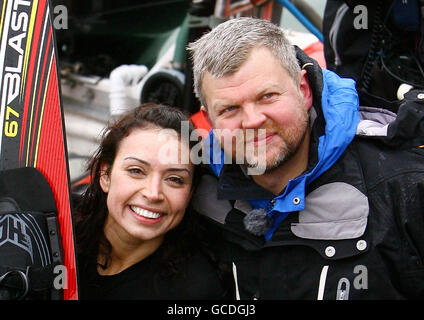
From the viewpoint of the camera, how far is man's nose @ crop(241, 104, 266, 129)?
1.74m

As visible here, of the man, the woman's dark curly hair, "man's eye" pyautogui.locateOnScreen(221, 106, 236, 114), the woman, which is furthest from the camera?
the woman's dark curly hair

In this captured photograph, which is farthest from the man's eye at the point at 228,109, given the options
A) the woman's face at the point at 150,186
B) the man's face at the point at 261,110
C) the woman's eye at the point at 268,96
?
the woman's face at the point at 150,186

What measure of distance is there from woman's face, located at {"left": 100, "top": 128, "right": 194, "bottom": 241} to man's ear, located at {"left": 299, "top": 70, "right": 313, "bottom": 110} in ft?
1.54

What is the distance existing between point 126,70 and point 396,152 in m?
2.54

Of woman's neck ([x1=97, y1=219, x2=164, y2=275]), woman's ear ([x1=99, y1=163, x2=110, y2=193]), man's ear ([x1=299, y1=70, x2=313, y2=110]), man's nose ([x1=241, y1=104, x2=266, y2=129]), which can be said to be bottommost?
woman's neck ([x1=97, y1=219, x2=164, y2=275])

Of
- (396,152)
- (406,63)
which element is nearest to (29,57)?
(396,152)

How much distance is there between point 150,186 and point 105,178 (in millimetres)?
264

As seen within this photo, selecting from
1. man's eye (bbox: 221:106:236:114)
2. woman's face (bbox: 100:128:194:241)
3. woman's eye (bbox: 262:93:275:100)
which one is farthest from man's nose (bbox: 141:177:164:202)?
woman's eye (bbox: 262:93:275:100)

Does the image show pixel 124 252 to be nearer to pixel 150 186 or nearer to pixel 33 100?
pixel 150 186

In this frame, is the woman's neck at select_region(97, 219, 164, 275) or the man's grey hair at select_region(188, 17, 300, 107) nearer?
the man's grey hair at select_region(188, 17, 300, 107)

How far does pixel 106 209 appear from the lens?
2127mm

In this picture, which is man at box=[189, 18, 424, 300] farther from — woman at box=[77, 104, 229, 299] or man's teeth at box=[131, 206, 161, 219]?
man's teeth at box=[131, 206, 161, 219]

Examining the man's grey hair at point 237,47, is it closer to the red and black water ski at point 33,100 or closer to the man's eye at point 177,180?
Result: the man's eye at point 177,180

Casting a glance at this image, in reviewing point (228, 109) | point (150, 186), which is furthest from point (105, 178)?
point (228, 109)
